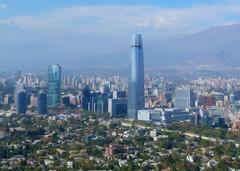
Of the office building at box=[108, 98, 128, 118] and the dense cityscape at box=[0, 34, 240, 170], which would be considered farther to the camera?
the office building at box=[108, 98, 128, 118]

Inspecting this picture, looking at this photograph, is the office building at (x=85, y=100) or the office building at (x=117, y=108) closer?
the office building at (x=117, y=108)

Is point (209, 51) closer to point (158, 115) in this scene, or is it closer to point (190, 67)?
point (190, 67)

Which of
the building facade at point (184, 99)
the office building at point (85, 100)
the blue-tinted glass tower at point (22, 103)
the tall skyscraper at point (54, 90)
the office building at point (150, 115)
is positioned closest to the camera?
the office building at point (150, 115)

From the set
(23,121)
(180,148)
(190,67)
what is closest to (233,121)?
(180,148)

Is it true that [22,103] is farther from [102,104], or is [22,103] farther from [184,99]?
[184,99]

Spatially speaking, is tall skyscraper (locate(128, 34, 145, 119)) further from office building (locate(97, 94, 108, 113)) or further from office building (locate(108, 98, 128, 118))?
office building (locate(97, 94, 108, 113))

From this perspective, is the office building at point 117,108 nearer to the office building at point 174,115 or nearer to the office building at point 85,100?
the office building at point 85,100

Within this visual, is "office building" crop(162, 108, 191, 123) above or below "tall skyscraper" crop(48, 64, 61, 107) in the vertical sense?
below

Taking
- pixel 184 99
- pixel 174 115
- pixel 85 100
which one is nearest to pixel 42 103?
pixel 85 100

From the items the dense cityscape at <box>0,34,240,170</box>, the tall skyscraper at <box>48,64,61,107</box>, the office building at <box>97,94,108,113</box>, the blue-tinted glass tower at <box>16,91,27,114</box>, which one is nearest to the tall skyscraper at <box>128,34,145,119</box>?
the dense cityscape at <box>0,34,240,170</box>

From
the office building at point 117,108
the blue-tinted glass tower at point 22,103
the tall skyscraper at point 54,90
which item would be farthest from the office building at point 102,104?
the blue-tinted glass tower at point 22,103
